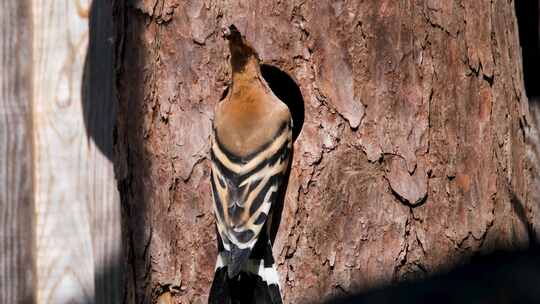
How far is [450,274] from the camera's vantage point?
0.63 meters

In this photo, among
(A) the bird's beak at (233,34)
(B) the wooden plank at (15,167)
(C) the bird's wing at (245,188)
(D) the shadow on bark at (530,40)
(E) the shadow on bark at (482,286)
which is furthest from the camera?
(D) the shadow on bark at (530,40)

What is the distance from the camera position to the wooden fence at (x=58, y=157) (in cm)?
367

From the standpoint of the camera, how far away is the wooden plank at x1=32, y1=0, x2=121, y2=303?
368 centimetres

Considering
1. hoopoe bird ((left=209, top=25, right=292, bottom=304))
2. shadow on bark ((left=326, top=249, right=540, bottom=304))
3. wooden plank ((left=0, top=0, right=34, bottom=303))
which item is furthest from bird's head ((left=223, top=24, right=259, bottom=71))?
shadow on bark ((left=326, top=249, right=540, bottom=304))

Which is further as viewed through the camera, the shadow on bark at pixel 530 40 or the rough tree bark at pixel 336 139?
the shadow on bark at pixel 530 40

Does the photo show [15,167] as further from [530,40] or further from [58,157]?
[530,40]

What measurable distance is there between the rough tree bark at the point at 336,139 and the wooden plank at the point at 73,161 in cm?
64

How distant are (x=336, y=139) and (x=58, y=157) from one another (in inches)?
59.3

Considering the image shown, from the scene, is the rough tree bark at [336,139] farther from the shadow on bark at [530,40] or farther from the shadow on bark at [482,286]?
the shadow on bark at [482,286]

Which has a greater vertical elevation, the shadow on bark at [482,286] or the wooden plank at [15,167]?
the shadow on bark at [482,286]

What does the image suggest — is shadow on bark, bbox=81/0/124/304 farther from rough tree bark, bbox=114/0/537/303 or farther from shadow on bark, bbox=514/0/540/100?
shadow on bark, bbox=514/0/540/100

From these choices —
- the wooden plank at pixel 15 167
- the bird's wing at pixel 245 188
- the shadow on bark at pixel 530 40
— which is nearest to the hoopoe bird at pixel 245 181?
the bird's wing at pixel 245 188

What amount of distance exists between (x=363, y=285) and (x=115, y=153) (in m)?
1.12

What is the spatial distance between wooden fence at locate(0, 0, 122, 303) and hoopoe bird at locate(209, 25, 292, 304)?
2.97ft
